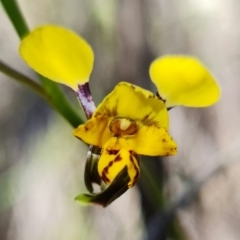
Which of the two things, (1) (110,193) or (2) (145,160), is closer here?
(1) (110,193)

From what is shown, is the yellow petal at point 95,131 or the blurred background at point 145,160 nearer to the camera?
the yellow petal at point 95,131

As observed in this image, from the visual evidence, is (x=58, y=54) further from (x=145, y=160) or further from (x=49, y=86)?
(x=145, y=160)

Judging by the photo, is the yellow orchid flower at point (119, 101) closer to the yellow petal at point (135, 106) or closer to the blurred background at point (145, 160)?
the yellow petal at point (135, 106)

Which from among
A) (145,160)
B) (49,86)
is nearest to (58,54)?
(49,86)

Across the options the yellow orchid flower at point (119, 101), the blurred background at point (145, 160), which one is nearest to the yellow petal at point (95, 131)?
the yellow orchid flower at point (119, 101)

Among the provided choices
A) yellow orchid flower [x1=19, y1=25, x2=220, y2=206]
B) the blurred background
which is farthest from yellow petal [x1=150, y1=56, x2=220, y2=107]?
the blurred background

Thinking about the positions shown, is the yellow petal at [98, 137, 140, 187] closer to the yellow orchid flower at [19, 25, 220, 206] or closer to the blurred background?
the yellow orchid flower at [19, 25, 220, 206]

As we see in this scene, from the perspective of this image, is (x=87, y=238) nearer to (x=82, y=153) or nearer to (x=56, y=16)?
(x=82, y=153)
